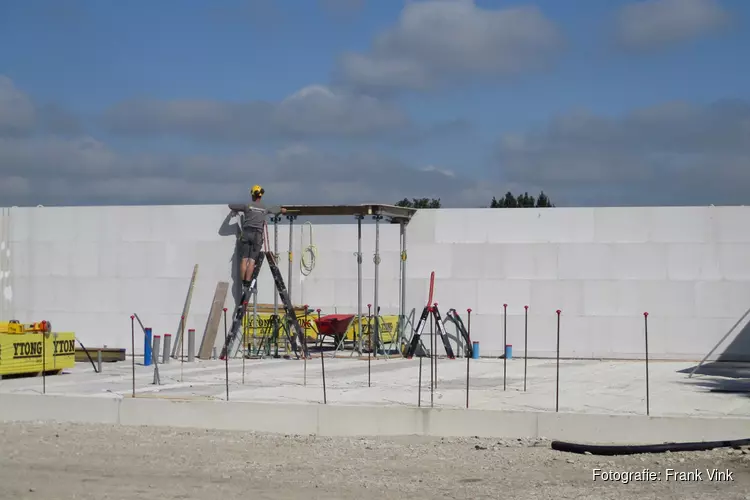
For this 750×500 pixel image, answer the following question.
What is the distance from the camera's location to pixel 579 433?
43.6 feet

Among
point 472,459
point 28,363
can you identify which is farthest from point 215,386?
point 472,459

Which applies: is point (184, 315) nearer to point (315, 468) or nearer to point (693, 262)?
point (693, 262)

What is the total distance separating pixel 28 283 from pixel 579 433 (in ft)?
59.5

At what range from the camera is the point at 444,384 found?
59.6ft

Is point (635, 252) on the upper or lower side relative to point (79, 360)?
upper

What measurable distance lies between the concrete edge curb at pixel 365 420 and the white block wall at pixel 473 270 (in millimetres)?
10557

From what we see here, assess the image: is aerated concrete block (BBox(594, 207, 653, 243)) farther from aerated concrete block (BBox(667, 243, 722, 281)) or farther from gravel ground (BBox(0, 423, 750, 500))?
gravel ground (BBox(0, 423, 750, 500))

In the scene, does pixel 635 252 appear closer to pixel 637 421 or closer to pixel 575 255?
pixel 575 255

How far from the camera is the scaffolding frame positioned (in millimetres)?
24047

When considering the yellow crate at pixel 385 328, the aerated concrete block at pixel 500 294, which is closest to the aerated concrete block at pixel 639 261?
the aerated concrete block at pixel 500 294

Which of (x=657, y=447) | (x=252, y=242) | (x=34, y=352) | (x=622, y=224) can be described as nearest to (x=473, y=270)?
(x=622, y=224)

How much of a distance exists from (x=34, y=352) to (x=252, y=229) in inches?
269

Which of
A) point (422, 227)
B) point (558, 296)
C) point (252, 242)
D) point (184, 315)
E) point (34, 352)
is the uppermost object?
point (422, 227)

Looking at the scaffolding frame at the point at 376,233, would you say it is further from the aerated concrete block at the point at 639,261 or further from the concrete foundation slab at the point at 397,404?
the aerated concrete block at the point at 639,261
